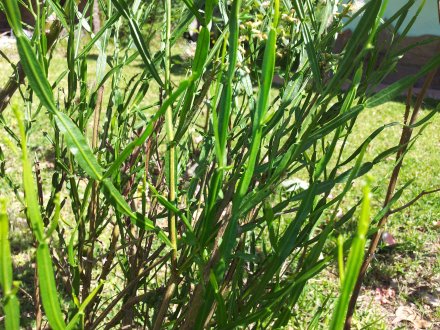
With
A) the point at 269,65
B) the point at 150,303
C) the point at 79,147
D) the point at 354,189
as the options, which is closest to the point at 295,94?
the point at 269,65

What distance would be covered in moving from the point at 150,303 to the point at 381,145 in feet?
16.0

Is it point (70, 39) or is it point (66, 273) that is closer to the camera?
point (70, 39)

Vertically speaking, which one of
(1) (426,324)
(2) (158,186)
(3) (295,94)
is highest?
(3) (295,94)

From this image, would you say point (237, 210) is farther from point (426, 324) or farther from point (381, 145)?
point (381, 145)

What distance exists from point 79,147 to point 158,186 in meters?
0.59

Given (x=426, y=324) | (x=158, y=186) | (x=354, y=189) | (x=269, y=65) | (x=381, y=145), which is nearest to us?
(x=269, y=65)

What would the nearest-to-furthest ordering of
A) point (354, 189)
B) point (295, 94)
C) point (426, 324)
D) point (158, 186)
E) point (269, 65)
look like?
point (269, 65) → point (295, 94) → point (158, 186) → point (426, 324) → point (354, 189)

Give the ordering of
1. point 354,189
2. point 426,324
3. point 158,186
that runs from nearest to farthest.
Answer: point 158,186 → point 426,324 → point 354,189

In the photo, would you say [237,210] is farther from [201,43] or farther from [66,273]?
[66,273]

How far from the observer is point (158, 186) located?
1.30 metres

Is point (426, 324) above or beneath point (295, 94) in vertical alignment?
beneath

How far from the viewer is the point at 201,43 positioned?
2.37 ft

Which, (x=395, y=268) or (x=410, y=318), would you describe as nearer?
(x=410, y=318)

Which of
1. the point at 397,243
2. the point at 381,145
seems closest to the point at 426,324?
the point at 397,243
